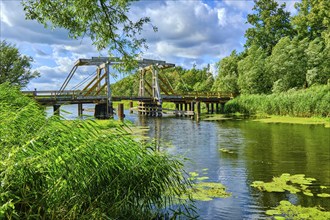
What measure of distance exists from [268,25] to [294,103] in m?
28.0

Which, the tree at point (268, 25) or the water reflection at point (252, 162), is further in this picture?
the tree at point (268, 25)

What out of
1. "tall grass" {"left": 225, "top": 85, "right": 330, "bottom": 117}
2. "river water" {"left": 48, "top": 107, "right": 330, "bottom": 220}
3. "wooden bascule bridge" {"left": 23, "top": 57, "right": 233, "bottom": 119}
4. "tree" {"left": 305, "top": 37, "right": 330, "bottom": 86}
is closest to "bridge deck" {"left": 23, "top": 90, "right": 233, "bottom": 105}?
"wooden bascule bridge" {"left": 23, "top": 57, "right": 233, "bottom": 119}

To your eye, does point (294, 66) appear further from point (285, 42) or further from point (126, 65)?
point (126, 65)

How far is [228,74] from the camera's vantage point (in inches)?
2420

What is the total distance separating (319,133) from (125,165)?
21.9m

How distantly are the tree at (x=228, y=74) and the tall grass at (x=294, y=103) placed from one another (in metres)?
12.0

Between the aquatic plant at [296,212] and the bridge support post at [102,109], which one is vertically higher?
the bridge support post at [102,109]

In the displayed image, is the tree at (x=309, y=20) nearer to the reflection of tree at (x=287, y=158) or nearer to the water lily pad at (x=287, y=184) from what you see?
the reflection of tree at (x=287, y=158)

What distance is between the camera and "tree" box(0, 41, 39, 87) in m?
42.0

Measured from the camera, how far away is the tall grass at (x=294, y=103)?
34.1 metres

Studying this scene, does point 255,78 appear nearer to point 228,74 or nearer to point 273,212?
point 228,74

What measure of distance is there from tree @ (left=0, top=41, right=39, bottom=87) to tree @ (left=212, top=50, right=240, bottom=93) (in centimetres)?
3194

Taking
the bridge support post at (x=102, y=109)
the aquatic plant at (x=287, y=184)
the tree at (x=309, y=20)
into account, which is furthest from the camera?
the tree at (x=309, y=20)

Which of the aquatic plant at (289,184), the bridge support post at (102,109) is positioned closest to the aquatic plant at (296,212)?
the aquatic plant at (289,184)
